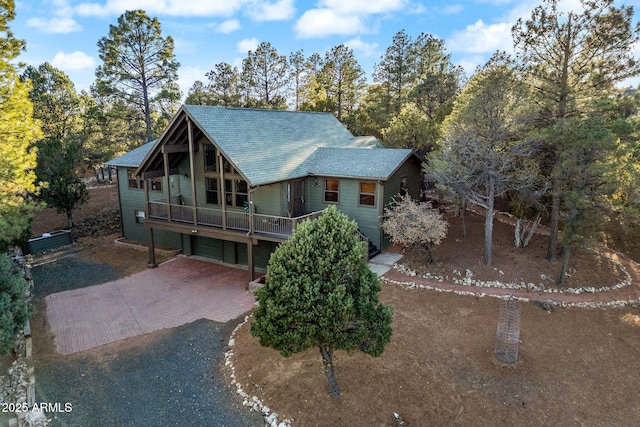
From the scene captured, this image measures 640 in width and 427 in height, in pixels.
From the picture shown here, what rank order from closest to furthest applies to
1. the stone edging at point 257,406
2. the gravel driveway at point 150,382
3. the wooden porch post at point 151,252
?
the stone edging at point 257,406
the gravel driveway at point 150,382
the wooden porch post at point 151,252

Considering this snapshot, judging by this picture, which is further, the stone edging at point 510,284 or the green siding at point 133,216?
the green siding at point 133,216

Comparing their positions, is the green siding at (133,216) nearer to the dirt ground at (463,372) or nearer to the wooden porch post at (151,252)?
the wooden porch post at (151,252)

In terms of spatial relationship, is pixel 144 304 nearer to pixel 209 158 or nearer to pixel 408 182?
pixel 209 158

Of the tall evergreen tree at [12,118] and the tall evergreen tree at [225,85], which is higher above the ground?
the tall evergreen tree at [225,85]

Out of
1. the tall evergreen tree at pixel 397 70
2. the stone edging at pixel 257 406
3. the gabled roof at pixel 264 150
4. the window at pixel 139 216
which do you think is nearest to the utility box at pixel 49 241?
the window at pixel 139 216

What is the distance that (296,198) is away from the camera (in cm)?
1744

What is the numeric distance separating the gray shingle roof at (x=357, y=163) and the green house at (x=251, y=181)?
0.05 metres

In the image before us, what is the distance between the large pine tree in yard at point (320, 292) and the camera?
24.7 feet

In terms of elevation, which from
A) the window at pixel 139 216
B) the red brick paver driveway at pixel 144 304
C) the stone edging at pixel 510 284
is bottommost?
the red brick paver driveway at pixel 144 304

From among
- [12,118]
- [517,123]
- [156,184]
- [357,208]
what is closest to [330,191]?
[357,208]

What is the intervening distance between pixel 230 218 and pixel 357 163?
6.26 meters

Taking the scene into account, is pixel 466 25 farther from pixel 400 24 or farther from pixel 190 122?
pixel 190 122

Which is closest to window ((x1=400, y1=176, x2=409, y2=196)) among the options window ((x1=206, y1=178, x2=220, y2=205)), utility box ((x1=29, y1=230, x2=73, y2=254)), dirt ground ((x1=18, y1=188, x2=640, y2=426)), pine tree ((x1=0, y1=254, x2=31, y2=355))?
dirt ground ((x1=18, y1=188, x2=640, y2=426))

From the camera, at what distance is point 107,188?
34.5 m
